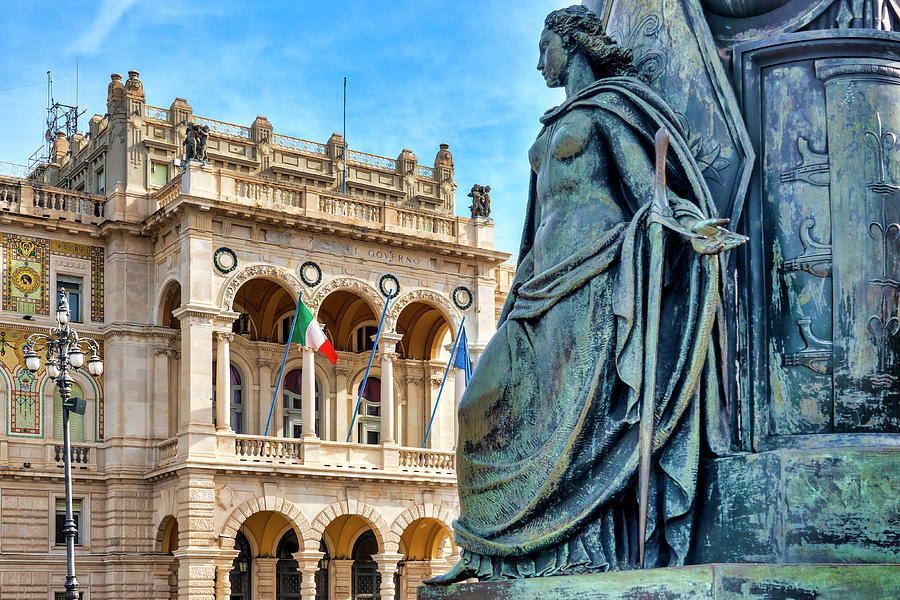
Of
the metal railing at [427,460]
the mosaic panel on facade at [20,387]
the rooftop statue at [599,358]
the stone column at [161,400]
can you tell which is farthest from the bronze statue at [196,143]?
the rooftop statue at [599,358]

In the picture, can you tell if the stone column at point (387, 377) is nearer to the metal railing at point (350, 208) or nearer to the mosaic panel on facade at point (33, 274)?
the metal railing at point (350, 208)

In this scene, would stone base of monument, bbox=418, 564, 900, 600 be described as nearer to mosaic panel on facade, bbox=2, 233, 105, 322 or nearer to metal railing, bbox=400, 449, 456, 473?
metal railing, bbox=400, 449, 456, 473

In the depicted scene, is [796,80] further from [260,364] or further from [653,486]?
[260,364]

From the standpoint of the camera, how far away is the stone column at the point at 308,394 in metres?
31.0

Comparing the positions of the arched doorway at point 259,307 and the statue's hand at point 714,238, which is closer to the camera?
the statue's hand at point 714,238

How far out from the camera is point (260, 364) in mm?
33500

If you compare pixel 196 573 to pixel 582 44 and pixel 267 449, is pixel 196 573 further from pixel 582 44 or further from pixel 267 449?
pixel 582 44

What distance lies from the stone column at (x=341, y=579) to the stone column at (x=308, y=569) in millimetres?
3009

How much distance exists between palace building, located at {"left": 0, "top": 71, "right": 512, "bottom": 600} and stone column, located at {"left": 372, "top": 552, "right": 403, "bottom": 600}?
0.05 metres

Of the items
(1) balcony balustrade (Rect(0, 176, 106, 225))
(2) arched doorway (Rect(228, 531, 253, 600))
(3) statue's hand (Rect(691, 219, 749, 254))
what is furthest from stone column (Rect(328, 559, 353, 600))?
(3) statue's hand (Rect(691, 219, 749, 254))

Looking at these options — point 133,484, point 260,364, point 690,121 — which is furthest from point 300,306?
point 690,121

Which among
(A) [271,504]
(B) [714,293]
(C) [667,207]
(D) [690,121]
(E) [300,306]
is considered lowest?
(A) [271,504]

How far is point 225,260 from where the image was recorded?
99.6 feet

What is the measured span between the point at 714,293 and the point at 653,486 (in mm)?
574
